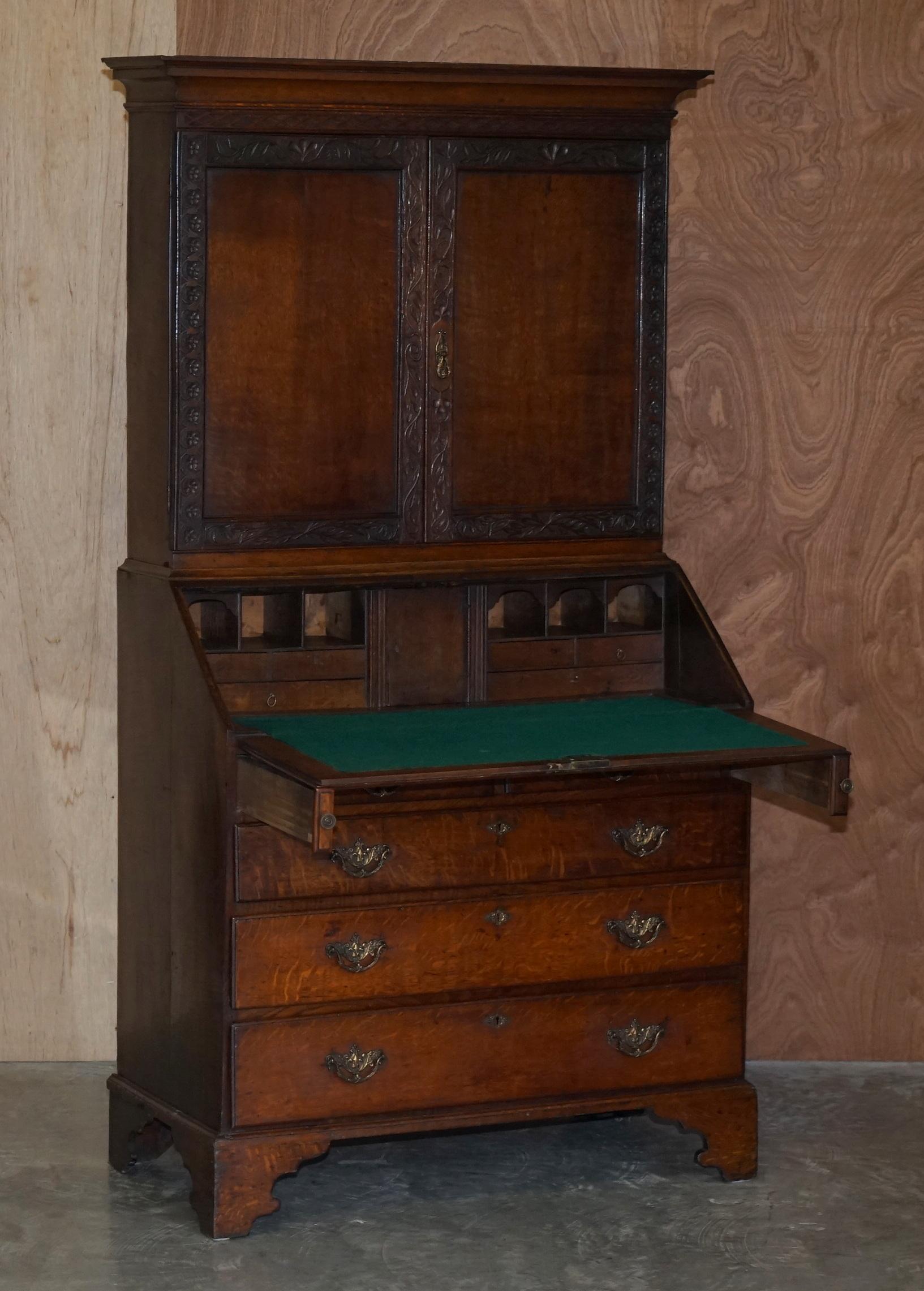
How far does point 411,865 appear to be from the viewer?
12.6 ft

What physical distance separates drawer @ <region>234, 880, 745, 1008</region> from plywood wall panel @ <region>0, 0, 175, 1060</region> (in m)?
0.97

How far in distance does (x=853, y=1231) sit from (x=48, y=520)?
2259mm

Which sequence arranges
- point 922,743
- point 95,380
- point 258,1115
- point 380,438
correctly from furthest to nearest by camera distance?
point 922,743 < point 95,380 < point 380,438 < point 258,1115

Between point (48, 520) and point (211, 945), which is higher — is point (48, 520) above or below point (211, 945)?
above

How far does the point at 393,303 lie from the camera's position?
4.09 meters

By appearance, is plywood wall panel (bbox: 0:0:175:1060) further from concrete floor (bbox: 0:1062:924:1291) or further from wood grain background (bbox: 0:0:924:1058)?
concrete floor (bbox: 0:1062:924:1291)

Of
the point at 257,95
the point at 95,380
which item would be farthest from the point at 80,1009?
the point at 257,95

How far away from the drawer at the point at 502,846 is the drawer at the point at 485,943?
0.16 feet

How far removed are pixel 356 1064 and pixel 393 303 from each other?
1495 mm

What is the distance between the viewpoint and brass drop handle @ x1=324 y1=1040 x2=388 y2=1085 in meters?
3.83

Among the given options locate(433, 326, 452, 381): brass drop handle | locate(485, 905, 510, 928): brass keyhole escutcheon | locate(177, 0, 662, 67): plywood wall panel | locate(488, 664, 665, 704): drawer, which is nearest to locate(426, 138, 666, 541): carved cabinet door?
locate(433, 326, 452, 381): brass drop handle

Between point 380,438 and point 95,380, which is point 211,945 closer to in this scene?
point 380,438

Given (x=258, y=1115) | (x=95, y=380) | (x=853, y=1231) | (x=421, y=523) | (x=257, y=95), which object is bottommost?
(x=853, y=1231)

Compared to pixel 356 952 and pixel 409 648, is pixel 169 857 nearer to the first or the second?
pixel 356 952
